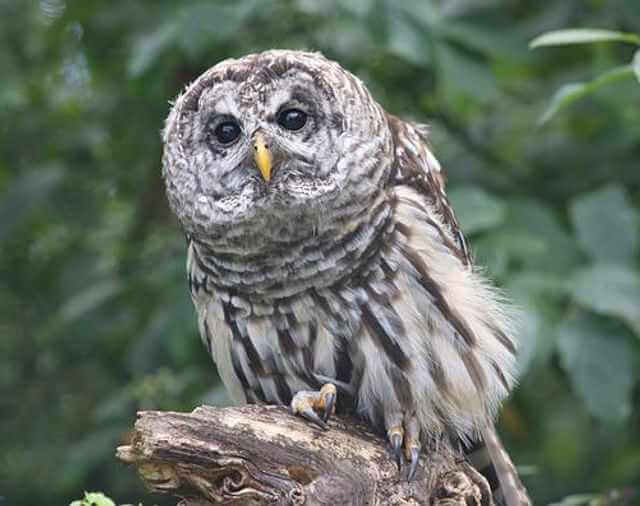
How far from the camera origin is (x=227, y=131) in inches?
153

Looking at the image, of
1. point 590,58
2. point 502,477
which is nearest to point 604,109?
point 590,58

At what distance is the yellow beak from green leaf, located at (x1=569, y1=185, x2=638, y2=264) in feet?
4.51

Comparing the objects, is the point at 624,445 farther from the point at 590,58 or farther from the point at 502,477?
the point at 590,58

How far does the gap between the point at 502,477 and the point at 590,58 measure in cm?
245

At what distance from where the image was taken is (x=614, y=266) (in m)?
4.36

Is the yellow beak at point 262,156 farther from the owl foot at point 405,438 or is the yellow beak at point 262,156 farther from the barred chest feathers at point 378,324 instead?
the owl foot at point 405,438

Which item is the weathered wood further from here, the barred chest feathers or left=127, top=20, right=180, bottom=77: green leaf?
left=127, top=20, right=180, bottom=77: green leaf

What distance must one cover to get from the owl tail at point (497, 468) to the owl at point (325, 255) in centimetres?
17

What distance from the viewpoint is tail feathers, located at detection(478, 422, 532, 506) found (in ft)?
13.5

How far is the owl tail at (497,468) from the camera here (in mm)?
4105

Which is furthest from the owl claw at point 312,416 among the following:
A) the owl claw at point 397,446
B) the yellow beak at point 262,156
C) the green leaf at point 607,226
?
the green leaf at point 607,226

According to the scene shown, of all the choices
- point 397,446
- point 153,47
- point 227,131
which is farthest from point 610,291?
point 153,47

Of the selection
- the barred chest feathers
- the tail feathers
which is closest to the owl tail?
the tail feathers

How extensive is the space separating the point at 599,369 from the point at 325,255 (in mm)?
1093
